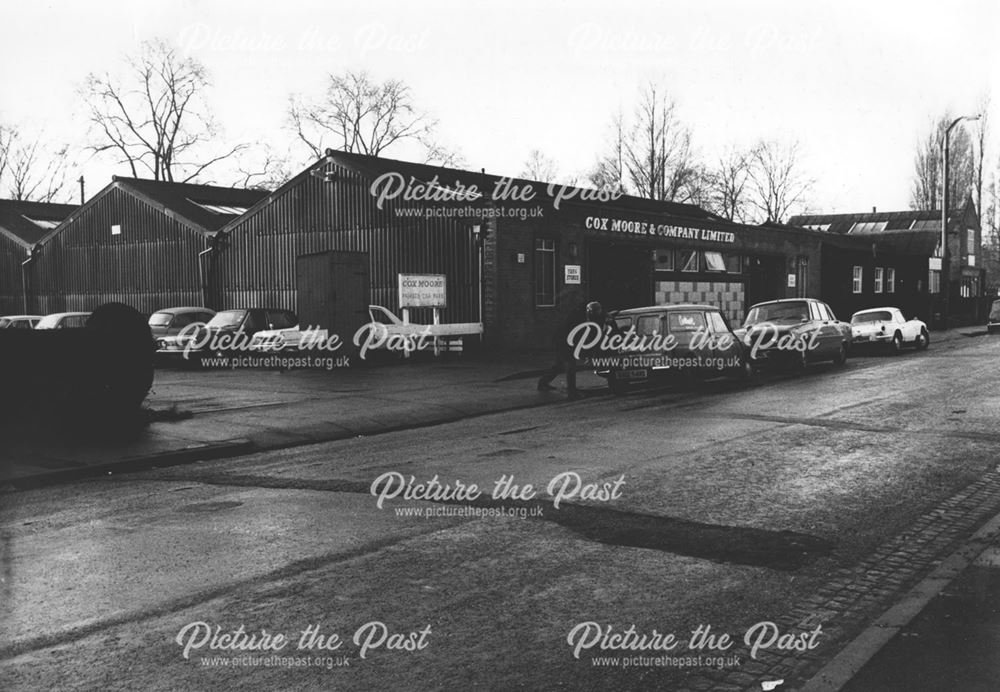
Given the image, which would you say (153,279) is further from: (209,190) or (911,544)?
(911,544)

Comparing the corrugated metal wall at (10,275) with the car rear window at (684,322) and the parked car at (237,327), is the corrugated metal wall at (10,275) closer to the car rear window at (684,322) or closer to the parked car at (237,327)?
the parked car at (237,327)

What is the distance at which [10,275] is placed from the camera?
42562mm

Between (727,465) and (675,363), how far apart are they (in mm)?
8150

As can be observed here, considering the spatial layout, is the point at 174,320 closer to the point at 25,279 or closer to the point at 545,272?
the point at 545,272

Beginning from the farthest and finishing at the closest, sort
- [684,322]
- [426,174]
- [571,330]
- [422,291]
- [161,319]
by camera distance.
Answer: [426,174]
[161,319]
[422,291]
[684,322]
[571,330]

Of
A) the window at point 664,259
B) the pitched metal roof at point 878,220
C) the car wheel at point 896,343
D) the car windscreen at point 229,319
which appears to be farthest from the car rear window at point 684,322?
the pitched metal roof at point 878,220

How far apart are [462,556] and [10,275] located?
4288 cm

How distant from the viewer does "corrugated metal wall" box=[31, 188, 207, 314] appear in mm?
36031

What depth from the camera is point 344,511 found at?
7.73 m

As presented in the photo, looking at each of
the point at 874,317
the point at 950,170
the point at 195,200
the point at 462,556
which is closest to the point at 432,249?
the point at 874,317

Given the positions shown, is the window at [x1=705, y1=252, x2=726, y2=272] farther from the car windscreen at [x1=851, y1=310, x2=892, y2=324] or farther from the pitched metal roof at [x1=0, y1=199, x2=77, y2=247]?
the pitched metal roof at [x1=0, y1=199, x2=77, y2=247]

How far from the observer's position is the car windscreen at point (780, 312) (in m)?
22.5

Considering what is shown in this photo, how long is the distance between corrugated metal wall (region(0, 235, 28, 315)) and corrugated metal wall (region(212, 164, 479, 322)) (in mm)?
13597

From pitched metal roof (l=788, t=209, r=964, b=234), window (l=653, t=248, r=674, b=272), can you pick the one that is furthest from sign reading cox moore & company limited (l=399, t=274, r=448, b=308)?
pitched metal roof (l=788, t=209, r=964, b=234)
